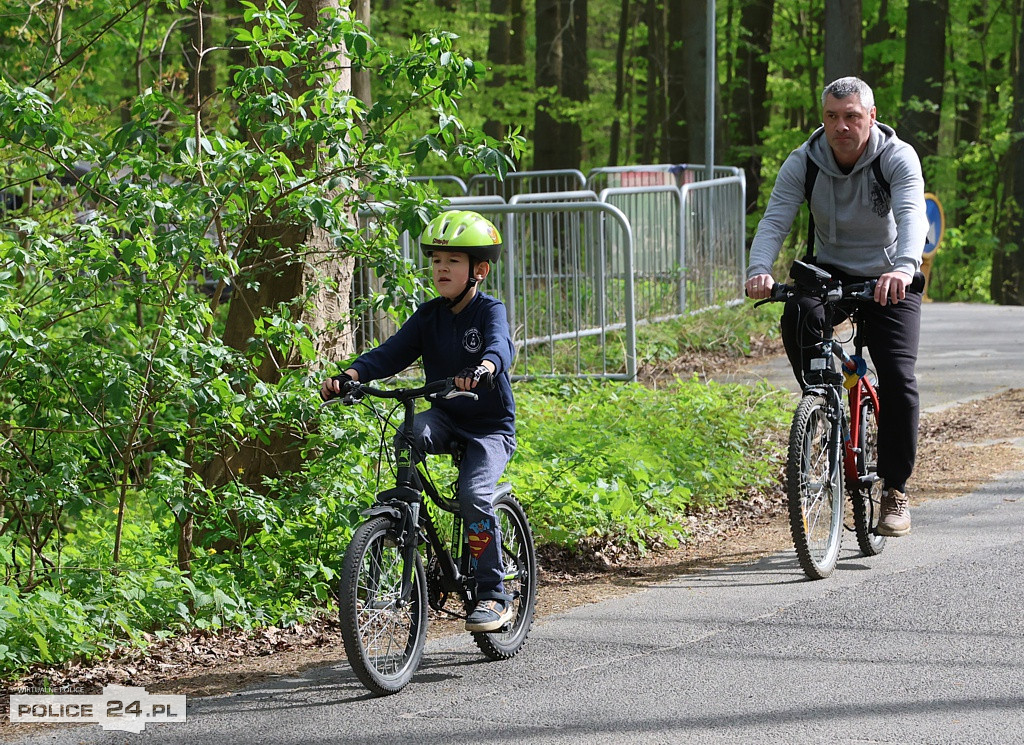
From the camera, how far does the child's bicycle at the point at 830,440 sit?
6047 millimetres

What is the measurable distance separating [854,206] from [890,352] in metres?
0.72

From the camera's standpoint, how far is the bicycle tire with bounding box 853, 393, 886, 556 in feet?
21.4

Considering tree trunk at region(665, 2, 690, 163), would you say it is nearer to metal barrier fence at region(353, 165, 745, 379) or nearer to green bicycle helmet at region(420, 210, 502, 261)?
metal barrier fence at region(353, 165, 745, 379)

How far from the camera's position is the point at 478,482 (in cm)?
499

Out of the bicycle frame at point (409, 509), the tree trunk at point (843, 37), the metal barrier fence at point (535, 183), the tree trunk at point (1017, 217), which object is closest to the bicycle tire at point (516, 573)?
the bicycle frame at point (409, 509)

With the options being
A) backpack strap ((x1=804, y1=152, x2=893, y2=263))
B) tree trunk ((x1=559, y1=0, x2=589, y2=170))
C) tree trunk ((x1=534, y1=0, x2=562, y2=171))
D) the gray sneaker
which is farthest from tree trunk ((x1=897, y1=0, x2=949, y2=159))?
the gray sneaker

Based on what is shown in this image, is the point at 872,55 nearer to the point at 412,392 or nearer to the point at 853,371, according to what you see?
the point at 853,371

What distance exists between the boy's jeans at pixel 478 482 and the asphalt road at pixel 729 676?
0.38 metres

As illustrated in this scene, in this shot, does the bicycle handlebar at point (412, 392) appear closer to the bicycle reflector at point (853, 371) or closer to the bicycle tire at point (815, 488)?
the bicycle tire at point (815, 488)

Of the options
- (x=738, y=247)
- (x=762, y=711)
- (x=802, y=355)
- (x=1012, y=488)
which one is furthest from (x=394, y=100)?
(x=738, y=247)

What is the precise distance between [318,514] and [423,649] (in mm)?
1094

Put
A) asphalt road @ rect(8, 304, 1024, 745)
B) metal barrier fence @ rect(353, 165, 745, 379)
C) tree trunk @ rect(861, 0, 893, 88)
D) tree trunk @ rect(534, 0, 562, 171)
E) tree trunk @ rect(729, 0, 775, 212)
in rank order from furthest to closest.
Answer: tree trunk @ rect(861, 0, 893, 88), tree trunk @ rect(729, 0, 775, 212), tree trunk @ rect(534, 0, 562, 171), metal barrier fence @ rect(353, 165, 745, 379), asphalt road @ rect(8, 304, 1024, 745)

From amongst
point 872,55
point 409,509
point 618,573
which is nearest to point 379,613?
point 409,509

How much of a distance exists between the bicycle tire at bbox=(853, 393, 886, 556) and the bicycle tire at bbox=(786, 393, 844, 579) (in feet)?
0.53
